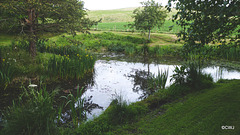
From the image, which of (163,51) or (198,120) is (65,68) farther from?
(163,51)

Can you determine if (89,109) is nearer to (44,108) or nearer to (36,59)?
(44,108)

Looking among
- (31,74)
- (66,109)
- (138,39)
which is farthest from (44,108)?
(138,39)

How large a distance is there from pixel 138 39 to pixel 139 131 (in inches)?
837

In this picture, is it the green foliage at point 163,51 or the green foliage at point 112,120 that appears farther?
the green foliage at point 163,51

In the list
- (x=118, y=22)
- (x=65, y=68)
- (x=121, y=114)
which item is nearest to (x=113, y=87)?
(x=65, y=68)

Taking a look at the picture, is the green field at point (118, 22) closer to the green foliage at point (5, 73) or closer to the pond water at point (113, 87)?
the pond water at point (113, 87)

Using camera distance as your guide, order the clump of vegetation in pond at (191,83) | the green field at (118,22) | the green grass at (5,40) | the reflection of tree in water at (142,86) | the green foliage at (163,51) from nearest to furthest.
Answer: the clump of vegetation in pond at (191,83), the reflection of tree in water at (142,86), the green grass at (5,40), the green foliage at (163,51), the green field at (118,22)

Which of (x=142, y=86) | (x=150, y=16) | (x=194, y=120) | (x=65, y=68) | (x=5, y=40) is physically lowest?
(x=142, y=86)

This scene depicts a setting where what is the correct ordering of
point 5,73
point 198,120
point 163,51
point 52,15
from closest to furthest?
point 198,120, point 5,73, point 52,15, point 163,51

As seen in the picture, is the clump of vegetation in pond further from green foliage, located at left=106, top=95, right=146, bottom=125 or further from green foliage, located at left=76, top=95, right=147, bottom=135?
green foliage, located at left=106, top=95, right=146, bottom=125

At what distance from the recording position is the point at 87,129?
309 centimetres

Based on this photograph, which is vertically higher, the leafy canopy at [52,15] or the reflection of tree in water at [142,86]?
the leafy canopy at [52,15]

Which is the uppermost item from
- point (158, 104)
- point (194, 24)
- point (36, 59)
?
point (194, 24)

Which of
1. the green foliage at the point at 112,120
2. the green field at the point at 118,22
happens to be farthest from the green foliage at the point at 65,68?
the green foliage at the point at 112,120
